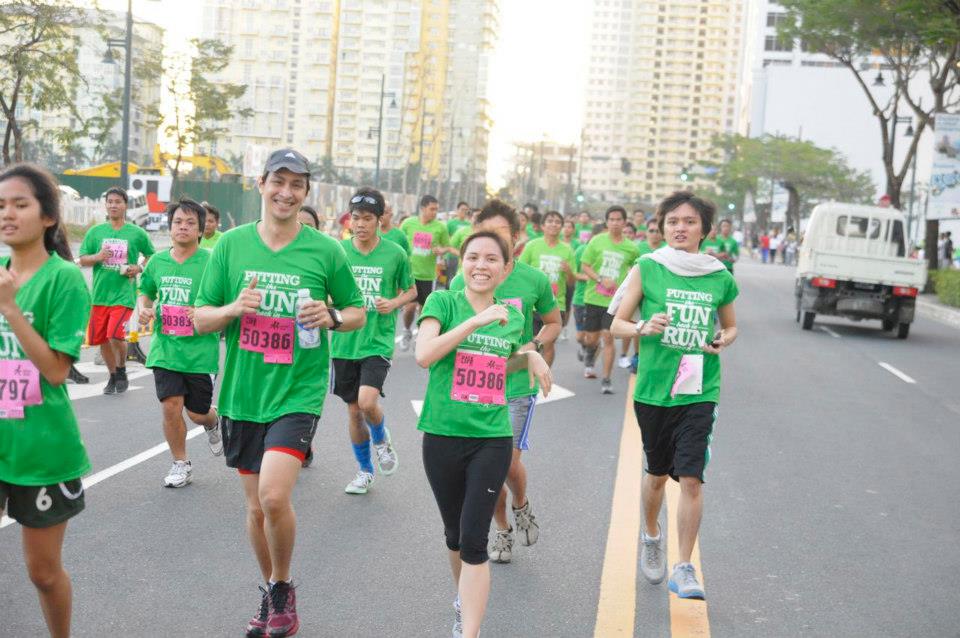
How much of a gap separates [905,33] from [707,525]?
28.2m

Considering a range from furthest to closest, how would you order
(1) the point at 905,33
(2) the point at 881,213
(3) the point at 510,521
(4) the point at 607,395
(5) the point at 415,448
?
(1) the point at 905,33 → (2) the point at 881,213 → (4) the point at 607,395 → (5) the point at 415,448 → (3) the point at 510,521

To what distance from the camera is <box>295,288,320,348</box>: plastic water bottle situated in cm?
493

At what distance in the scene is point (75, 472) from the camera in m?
4.17

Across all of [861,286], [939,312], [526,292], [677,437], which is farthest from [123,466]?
[939,312]

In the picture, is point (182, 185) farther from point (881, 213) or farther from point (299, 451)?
point (299, 451)

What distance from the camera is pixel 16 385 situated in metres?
4.05

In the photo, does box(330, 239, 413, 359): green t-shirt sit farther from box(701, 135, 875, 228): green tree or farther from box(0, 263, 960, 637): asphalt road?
box(701, 135, 875, 228): green tree

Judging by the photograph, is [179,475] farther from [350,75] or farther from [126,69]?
[350,75]

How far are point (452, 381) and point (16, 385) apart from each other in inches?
63.4

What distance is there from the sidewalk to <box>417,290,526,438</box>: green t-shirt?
25353 millimetres

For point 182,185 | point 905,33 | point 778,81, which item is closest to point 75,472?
point 905,33

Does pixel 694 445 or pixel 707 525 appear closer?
pixel 694 445

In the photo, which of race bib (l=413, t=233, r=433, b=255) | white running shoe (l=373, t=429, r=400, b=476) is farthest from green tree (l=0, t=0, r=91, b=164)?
white running shoe (l=373, t=429, r=400, b=476)

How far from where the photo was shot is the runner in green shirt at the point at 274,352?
4.93 metres
